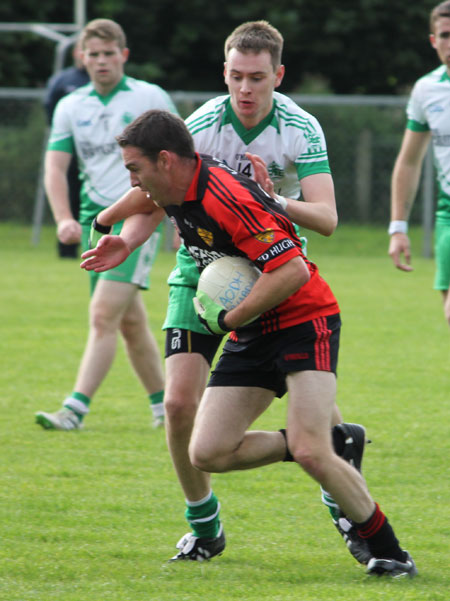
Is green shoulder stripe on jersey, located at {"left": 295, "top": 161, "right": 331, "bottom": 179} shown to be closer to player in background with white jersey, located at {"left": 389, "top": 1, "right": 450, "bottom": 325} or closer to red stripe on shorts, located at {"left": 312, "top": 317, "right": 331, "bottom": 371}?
red stripe on shorts, located at {"left": 312, "top": 317, "right": 331, "bottom": 371}

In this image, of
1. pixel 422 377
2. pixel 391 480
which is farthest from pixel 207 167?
pixel 422 377

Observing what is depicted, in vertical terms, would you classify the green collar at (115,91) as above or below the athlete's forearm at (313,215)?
above

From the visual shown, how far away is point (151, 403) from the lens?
7.23 metres

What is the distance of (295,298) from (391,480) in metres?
1.88

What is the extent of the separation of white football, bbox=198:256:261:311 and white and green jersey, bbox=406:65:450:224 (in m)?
2.54

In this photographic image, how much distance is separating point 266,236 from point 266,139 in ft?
2.79

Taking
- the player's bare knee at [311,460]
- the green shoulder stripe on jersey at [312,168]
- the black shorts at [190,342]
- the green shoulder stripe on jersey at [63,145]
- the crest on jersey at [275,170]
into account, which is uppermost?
the green shoulder stripe on jersey at [312,168]

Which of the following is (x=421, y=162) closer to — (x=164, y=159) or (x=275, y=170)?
(x=275, y=170)

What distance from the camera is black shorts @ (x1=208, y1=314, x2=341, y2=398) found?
4.18m

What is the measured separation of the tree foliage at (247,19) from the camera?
25609mm

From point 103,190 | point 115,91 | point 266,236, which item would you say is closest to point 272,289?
point 266,236

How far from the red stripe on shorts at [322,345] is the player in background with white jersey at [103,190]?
9.12 ft

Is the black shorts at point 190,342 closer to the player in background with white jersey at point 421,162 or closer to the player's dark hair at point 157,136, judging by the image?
the player's dark hair at point 157,136

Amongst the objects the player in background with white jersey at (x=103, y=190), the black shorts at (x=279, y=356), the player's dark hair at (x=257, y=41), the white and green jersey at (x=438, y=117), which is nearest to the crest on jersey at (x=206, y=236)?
the black shorts at (x=279, y=356)
